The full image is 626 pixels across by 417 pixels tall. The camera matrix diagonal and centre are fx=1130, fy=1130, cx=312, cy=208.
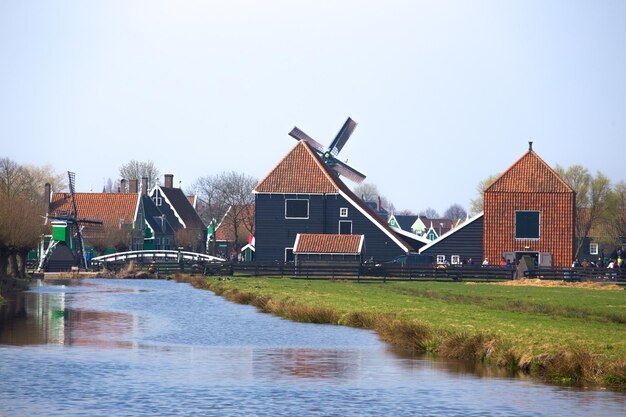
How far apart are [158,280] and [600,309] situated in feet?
157

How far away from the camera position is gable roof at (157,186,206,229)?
422 feet

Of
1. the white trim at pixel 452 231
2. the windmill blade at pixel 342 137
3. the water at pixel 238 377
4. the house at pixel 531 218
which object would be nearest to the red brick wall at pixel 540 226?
the house at pixel 531 218

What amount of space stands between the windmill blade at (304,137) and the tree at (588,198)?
28895 millimetres

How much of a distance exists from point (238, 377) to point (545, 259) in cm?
5501

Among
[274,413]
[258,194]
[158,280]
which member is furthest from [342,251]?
[274,413]

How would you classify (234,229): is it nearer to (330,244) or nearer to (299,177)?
(299,177)

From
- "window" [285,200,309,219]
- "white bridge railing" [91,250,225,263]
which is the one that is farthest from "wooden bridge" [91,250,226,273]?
"window" [285,200,309,219]

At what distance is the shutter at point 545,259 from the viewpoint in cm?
7775

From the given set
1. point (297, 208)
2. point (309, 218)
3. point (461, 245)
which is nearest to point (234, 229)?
point (297, 208)

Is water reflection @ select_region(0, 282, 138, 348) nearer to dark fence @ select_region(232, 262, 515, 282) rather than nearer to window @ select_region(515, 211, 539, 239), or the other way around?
→ dark fence @ select_region(232, 262, 515, 282)

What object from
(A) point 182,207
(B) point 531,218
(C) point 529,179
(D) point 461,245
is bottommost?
(D) point 461,245

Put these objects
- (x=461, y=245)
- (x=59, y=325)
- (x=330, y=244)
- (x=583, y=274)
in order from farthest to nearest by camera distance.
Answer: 1. (x=461, y=245)
2. (x=330, y=244)
3. (x=583, y=274)
4. (x=59, y=325)

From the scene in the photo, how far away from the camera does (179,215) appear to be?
129000 millimetres

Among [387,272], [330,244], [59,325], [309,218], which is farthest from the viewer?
[309,218]
